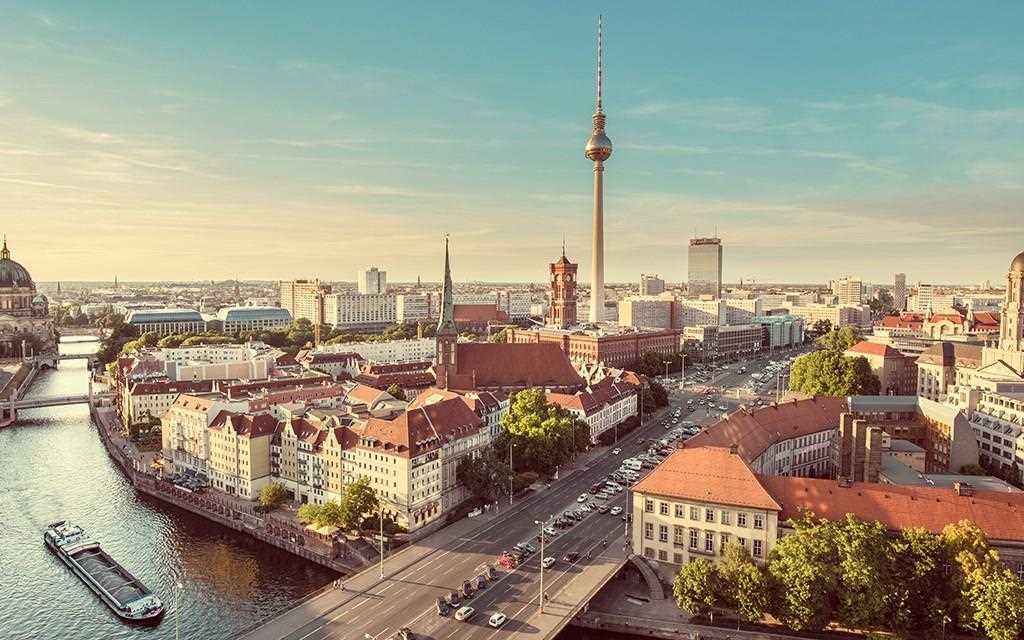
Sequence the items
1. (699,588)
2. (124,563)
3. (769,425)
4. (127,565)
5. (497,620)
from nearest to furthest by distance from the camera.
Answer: (497,620) → (699,588) → (127,565) → (124,563) → (769,425)

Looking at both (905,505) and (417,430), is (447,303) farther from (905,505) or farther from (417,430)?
(905,505)

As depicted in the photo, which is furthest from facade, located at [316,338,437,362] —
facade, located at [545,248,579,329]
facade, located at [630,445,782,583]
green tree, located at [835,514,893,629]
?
green tree, located at [835,514,893,629]

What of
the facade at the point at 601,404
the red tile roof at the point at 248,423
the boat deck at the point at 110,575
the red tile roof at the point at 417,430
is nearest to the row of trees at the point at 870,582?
the red tile roof at the point at 417,430

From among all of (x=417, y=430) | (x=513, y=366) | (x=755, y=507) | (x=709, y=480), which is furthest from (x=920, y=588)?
(x=513, y=366)

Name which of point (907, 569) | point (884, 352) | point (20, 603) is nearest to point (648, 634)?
point (907, 569)

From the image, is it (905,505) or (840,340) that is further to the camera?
(840,340)

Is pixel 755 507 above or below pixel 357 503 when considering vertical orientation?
above

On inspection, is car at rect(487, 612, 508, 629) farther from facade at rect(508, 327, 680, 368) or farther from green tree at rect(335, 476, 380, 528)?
facade at rect(508, 327, 680, 368)

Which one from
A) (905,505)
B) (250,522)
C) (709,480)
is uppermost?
(709,480)
